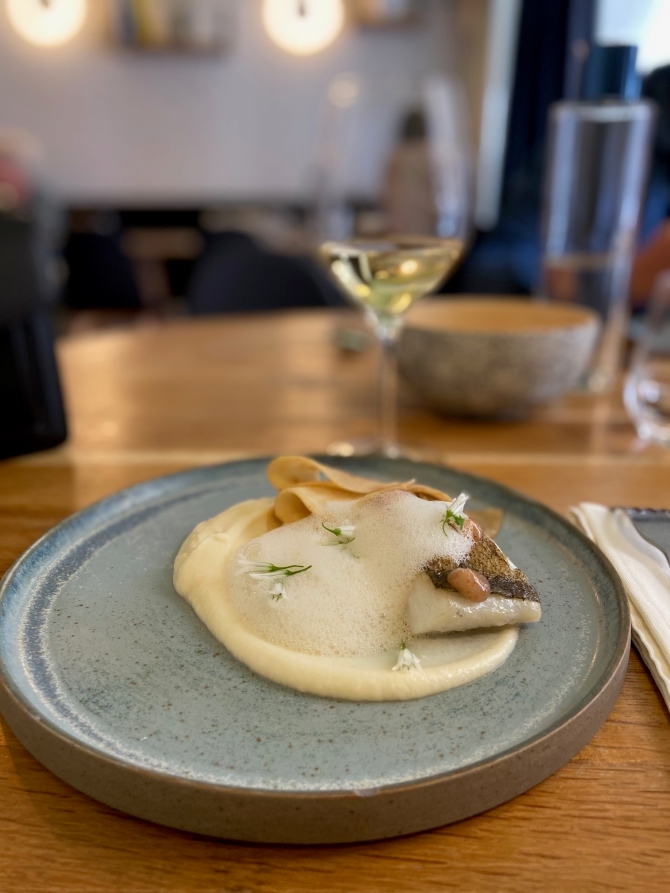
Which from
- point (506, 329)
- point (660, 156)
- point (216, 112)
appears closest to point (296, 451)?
point (506, 329)

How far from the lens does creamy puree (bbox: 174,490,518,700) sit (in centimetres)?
45

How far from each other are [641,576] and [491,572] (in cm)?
16

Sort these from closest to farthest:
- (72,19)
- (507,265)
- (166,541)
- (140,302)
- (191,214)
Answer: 1. (166,541)
2. (507,265)
3. (140,302)
4. (72,19)
5. (191,214)

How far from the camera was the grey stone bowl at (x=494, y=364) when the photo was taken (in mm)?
1038

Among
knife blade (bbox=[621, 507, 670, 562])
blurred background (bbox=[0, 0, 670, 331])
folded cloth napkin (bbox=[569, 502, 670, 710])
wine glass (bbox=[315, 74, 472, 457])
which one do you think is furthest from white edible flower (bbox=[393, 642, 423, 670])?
blurred background (bbox=[0, 0, 670, 331])

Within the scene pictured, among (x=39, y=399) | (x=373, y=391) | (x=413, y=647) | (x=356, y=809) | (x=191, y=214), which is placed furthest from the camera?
(x=191, y=214)

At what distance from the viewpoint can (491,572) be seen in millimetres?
509

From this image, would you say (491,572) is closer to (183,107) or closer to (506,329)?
(506,329)

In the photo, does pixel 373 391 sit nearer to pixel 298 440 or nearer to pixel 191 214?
pixel 298 440

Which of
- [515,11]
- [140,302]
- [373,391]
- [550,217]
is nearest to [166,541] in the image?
[373,391]

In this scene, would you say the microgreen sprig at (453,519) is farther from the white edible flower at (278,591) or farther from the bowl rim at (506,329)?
the bowl rim at (506,329)

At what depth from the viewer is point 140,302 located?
4.76 metres

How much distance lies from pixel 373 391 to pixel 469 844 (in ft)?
3.09

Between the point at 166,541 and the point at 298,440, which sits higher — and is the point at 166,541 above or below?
above
